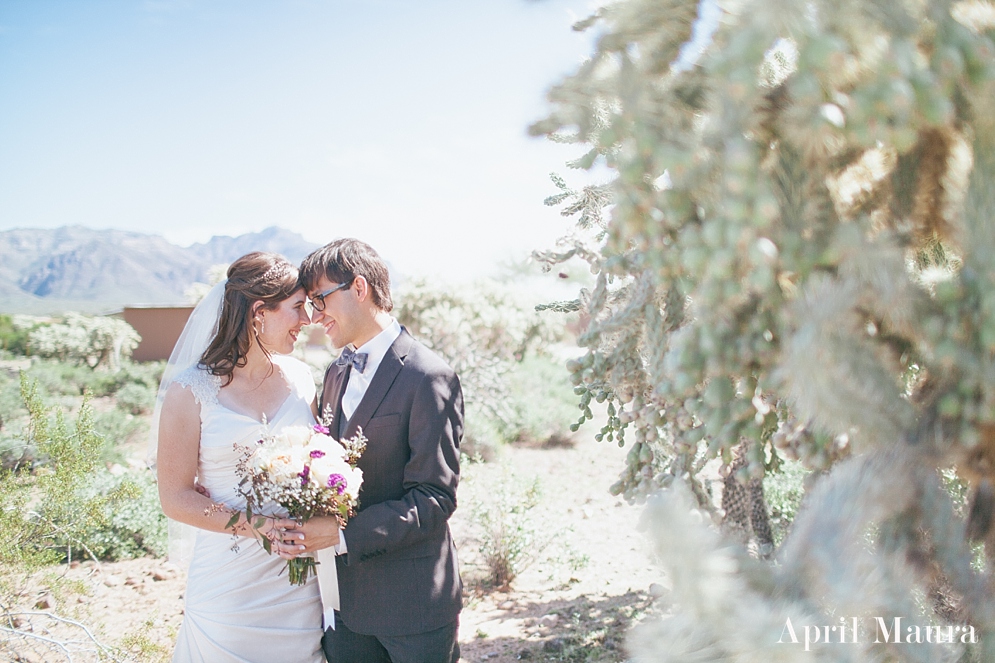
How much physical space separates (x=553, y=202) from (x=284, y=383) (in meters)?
1.70

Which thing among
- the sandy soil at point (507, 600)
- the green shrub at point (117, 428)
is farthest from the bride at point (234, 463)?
the green shrub at point (117, 428)

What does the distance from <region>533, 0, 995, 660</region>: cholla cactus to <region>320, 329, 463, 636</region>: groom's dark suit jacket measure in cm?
170

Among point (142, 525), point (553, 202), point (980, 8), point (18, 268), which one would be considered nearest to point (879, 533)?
point (980, 8)

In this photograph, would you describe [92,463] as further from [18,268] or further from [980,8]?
[18,268]

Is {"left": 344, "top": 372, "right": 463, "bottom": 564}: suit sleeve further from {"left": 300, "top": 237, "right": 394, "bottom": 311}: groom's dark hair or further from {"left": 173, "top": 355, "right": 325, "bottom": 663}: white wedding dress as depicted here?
{"left": 173, "top": 355, "right": 325, "bottom": 663}: white wedding dress

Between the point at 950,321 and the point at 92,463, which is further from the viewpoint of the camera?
the point at 92,463

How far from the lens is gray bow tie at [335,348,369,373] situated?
9.57 ft

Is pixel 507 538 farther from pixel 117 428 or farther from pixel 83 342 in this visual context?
pixel 83 342

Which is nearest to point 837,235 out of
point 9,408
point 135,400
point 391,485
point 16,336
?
point 391,485

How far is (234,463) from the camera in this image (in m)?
3.03

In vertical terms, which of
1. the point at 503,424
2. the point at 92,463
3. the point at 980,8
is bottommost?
the point at 503,424

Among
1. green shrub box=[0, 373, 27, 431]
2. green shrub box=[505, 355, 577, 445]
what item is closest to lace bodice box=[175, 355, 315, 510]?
green shrub box=[505, 355, 577, 445]

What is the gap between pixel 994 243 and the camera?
0.87 metres

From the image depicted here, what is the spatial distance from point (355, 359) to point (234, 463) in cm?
77
